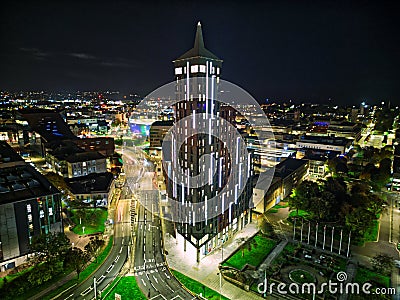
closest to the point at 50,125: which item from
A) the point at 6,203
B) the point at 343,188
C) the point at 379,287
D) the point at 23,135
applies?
the point at 23,135

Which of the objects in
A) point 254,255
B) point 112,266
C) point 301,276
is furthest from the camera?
point 254,255

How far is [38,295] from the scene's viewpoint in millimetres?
23375

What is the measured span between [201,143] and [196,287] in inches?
557

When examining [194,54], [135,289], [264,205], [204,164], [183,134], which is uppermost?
[194,54]

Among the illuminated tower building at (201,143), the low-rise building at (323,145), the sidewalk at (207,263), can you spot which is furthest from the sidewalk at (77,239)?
the low-rise building at (323,145)

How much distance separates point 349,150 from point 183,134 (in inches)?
2514

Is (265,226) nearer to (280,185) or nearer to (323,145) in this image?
(280,185)

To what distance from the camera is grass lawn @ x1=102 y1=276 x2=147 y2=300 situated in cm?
2356

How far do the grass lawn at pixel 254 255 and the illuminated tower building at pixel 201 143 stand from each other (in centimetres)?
293

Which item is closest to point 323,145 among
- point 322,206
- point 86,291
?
point 322,206

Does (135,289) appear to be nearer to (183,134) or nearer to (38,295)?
(38,295)

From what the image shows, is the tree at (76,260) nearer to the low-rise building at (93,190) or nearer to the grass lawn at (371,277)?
the low-rise building at (93,190)

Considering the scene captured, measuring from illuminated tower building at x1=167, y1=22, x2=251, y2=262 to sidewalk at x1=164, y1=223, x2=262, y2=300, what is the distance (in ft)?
3.57

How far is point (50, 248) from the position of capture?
994 inches
